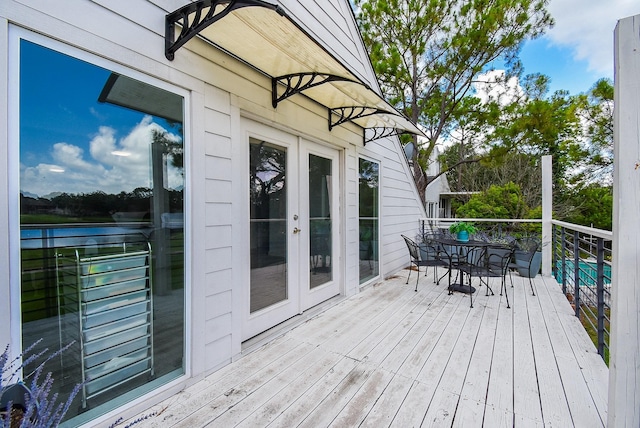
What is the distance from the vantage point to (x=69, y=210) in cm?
157

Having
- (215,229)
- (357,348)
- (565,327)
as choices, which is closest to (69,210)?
(215,229)

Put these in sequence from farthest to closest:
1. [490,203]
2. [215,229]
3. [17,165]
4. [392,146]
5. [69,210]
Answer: [490,203], [392,146], [215,229], [69,210], [17,165]

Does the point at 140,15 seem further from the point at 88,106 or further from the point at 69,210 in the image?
the point at 69,210

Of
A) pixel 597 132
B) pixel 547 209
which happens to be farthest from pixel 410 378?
pixel 597 132

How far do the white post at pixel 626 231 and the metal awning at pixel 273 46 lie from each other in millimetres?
1593

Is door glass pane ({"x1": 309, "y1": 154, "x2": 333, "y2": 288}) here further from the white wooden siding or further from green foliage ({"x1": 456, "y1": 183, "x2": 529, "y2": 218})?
green foliage ({"x1": 456, "y1": 183, "x2": 529, "y2": 218})

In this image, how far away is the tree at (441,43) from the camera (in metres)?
7.85

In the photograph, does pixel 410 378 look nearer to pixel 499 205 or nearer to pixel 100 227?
pixel 100 227

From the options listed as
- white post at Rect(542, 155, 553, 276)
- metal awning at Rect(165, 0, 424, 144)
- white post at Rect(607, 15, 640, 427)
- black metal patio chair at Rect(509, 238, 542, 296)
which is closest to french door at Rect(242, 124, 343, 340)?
metal awning at Rect(165, 0, 424, 144)

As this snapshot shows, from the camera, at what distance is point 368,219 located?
15.3 feet

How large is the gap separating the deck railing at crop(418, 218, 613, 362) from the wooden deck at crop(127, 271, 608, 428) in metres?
0.22

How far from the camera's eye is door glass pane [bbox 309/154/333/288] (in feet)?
11.5

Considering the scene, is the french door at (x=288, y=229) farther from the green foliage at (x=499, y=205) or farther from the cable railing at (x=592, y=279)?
the green foliage at (x=499, y=205)

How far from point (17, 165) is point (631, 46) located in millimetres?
2857
